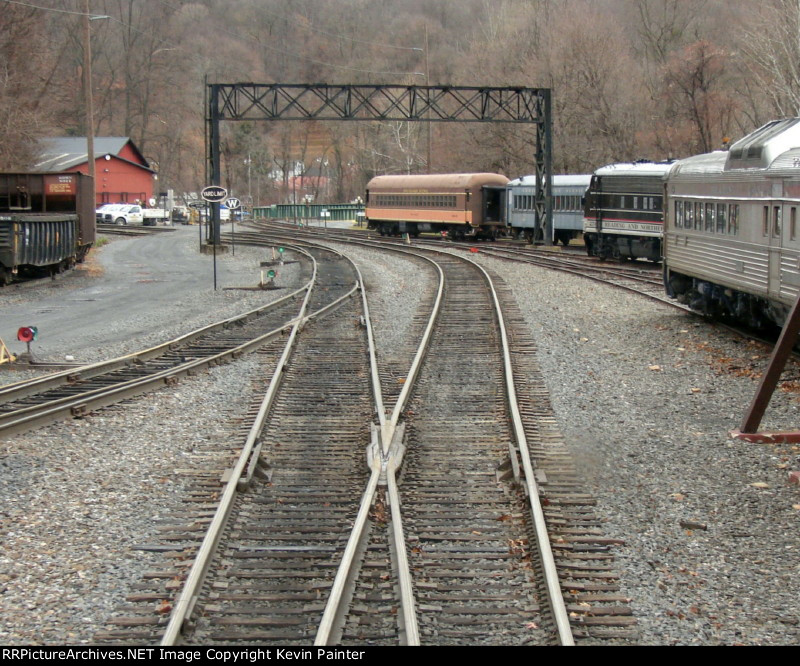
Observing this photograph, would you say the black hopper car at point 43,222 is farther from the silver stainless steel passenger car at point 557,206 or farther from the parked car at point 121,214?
the parked car at point 121,214

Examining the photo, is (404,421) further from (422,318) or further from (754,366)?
(422,318)

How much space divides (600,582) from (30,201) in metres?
30.3

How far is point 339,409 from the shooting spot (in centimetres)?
1056

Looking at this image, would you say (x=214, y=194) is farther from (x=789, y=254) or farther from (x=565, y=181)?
(x=565, y=181)

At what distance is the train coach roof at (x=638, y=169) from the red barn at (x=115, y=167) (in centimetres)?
4783

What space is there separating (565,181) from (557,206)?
1405mm

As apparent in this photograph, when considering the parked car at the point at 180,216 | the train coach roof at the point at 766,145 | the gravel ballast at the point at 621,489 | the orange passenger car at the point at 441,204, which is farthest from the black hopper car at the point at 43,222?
the parked car at the point at 180,216

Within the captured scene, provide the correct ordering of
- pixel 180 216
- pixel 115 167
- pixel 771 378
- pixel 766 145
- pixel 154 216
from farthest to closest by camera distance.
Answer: pixel 115 167, pixel 180 216, pixel 154 216, pixel 766 145, pixel 771 378

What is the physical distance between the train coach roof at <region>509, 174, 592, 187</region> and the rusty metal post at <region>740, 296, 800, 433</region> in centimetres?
2945

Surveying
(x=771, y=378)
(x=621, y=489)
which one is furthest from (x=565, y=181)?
(x=621, y=489)

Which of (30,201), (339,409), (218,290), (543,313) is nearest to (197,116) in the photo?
(30,201)

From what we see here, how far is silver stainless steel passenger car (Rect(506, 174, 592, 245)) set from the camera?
4031 cm

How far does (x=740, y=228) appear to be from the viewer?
48.0ft

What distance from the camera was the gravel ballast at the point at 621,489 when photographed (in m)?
5.62
